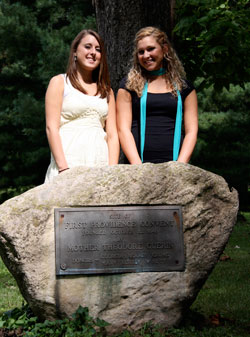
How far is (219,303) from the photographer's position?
4.29 metres

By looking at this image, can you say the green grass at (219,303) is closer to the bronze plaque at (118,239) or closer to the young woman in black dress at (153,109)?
the bronze plaque at (118,239)

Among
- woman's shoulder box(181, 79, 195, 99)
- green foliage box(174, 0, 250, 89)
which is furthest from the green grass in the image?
green foliage box(174, 0, 250, 89)

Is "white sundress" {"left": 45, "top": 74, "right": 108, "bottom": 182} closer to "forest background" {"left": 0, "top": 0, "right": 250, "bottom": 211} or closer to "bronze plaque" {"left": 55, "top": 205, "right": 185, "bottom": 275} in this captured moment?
"bronze plaque" {"left": 55, "top": 205, "right": 185, "bottom": 275}

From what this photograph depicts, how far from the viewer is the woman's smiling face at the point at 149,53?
11.9 feet

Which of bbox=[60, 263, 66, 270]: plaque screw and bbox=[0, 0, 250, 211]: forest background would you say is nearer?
bbox=[60, 263, 66, 270]: plaque screw

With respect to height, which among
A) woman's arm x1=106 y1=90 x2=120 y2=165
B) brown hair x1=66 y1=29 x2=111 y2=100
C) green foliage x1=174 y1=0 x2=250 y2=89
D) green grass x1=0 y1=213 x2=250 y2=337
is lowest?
green grass x1=0 y1=213 x2=250 y2=337

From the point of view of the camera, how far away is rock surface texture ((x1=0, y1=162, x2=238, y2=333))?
10.2ft

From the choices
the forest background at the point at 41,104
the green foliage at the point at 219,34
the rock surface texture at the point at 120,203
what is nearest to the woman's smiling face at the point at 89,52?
the rock surface texture at the point at 120,203

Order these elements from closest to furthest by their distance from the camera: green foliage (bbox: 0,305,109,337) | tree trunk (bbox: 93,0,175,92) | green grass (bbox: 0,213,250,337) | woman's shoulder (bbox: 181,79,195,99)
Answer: green foliage (bbox: 0,305,109,337) → green grass (bbox: 0,213,250,337) → woman's shoulder (bbox: 181,79,195,99) → tree trunk (bbox: 93,0,175,92)

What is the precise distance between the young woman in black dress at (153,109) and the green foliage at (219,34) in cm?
210

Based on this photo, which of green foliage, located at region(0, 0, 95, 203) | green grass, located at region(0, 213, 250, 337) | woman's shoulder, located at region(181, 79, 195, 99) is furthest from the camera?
green foliage, located at region(0, 0, 95, 203)

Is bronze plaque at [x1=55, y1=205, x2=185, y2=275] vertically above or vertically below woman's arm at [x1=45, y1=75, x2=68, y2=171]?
below

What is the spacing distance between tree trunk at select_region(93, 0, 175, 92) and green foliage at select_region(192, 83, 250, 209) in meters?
7.14

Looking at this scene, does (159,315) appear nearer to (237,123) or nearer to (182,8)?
(182,8)
